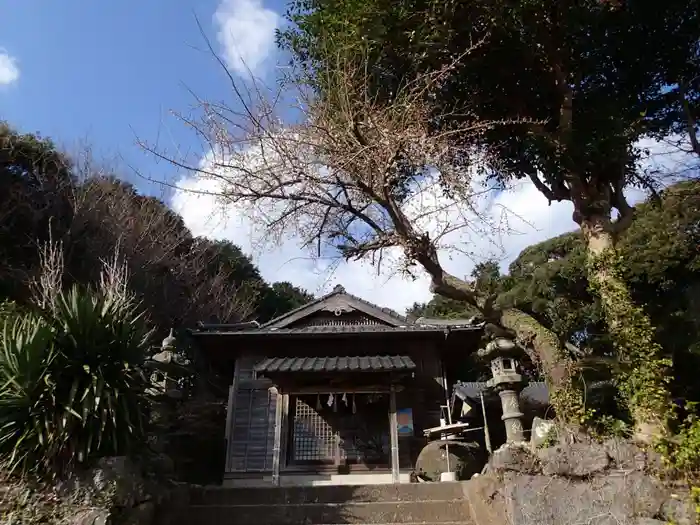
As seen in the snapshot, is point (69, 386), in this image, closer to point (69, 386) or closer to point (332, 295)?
point (69, 386)

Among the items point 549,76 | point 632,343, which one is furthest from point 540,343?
point 549,76

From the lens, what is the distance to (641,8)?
8562 millimetres

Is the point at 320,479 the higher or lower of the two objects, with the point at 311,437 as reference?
lower

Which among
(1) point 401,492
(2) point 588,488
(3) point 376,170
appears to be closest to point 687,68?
(3) point 376,170

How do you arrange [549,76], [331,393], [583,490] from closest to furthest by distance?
[583,490] < [549,76] < [331,393]

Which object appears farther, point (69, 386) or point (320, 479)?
point (320, 479)

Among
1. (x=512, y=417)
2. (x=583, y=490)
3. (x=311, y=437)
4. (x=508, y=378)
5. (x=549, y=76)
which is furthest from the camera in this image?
(x=311, y=437)

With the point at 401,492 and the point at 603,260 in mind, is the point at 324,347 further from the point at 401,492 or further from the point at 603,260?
the point at 603,260

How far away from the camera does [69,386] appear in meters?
5.83

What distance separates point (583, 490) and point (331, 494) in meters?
3.17

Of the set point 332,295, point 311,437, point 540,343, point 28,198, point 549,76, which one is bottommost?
point 311,437

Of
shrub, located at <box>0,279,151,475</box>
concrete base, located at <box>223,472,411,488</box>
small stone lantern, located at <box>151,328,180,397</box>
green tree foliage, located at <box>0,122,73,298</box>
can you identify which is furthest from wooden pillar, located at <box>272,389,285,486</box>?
green tree foliage, located at <box>0,122,73,298</box>

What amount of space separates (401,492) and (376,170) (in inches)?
170

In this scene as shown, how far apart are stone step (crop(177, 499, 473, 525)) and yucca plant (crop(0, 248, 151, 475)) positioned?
1.35 meters
